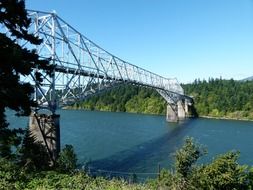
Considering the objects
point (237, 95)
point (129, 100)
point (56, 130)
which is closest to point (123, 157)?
point (56, 130)

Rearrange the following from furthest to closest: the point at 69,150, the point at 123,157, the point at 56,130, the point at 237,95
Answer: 1. the point at 237,95
2. the point at 123,157
3. the point at 56,130
4. the point at 69,150

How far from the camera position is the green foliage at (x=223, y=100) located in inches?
4291

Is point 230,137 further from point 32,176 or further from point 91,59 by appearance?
point 32,176

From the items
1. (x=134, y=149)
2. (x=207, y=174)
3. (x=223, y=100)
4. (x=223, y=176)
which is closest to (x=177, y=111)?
(x=223, y=100)

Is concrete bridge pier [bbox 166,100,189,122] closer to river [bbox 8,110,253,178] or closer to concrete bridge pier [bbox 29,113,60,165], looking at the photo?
river [bbox 8,110,253,178]

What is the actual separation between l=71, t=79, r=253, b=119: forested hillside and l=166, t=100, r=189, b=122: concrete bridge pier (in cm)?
827

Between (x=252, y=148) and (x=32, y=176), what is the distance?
1531 inches

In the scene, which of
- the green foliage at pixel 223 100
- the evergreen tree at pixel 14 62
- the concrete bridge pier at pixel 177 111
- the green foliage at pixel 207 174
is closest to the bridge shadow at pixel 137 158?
the green foliage at pixel 207 174

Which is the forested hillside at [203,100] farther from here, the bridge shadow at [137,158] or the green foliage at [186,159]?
the green foliage at [186,159]

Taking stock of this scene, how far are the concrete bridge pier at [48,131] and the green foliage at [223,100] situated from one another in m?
82.2

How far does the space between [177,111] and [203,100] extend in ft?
61.9

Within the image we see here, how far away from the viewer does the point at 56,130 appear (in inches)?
1227

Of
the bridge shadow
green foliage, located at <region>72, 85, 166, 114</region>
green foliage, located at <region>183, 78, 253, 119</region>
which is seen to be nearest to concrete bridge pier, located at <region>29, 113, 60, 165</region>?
the bridge shadow

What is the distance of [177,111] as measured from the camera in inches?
4107
